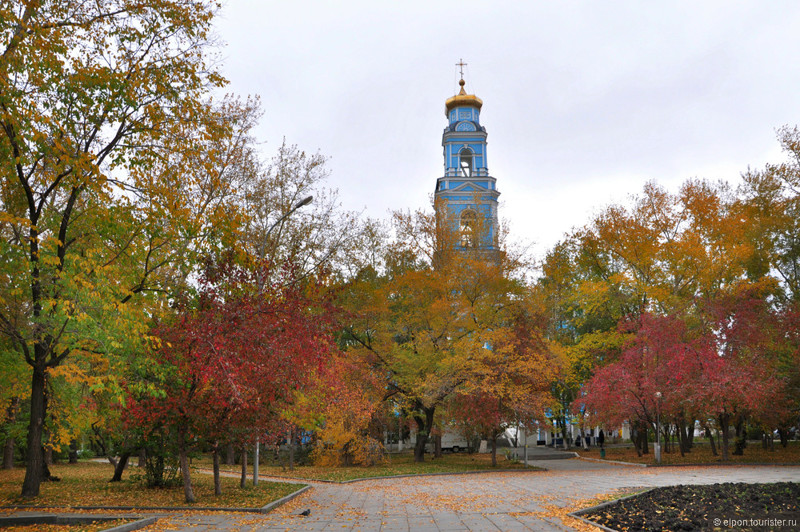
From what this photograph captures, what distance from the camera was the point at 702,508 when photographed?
959 centimetres

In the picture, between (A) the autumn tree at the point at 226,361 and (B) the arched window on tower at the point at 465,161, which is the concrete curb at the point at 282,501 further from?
(B) the arched window on tower at the point at 465,161

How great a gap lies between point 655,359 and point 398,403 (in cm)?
1156

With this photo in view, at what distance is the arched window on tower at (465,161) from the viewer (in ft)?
151

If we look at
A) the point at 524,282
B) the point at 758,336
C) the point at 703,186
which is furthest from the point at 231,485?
the point at 703,186

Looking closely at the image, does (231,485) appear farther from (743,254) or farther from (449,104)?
(449,104)

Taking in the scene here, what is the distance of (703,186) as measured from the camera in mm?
30344

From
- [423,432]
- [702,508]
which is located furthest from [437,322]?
[702,508]

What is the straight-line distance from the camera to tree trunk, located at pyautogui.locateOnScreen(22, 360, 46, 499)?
12977 millimetres

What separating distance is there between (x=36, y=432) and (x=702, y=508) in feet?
43.6

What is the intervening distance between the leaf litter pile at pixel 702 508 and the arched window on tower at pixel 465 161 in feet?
117

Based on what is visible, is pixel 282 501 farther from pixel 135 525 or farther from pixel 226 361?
pixel 135 525

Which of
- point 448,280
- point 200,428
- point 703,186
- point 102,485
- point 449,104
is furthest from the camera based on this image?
point 449,104

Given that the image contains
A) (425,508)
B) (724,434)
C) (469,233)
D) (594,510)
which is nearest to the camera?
(594,510)

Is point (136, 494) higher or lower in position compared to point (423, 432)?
lower
